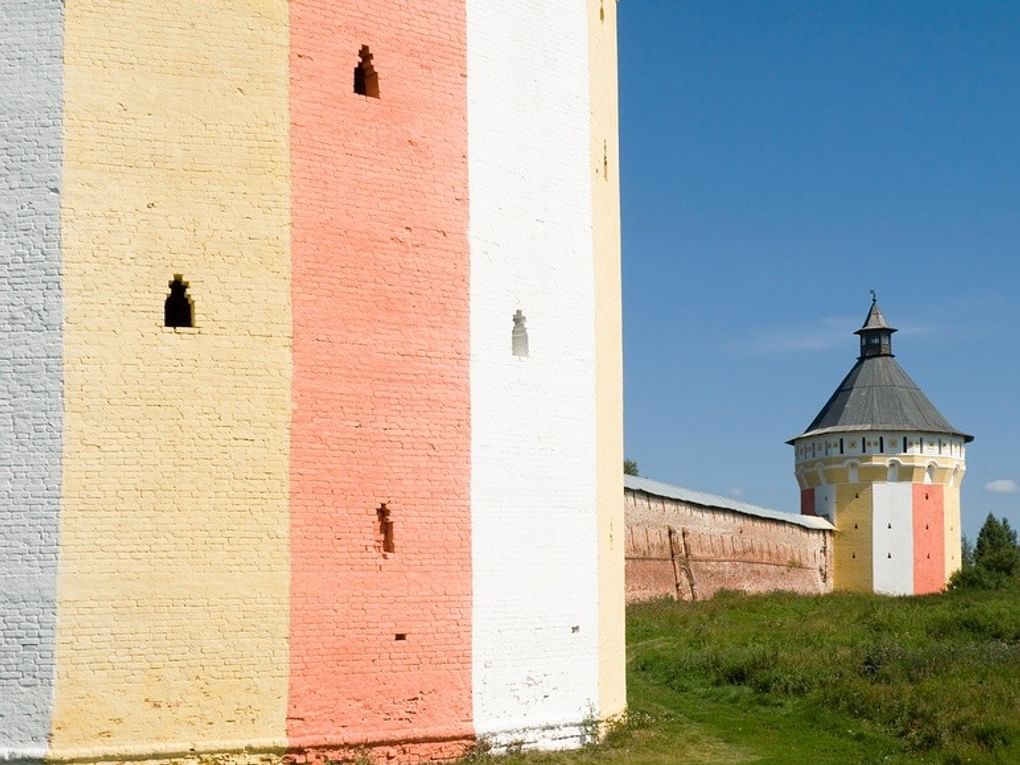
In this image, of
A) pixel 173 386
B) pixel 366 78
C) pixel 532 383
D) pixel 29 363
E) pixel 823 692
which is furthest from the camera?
pixel 823 692

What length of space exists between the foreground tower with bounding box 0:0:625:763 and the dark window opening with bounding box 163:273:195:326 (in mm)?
46

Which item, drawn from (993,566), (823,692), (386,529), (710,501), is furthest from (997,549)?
(386,529)

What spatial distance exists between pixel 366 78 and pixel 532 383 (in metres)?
3.38

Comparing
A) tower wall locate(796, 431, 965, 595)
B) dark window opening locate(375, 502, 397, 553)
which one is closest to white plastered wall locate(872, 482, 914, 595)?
tower wall locate(796, 431, 965, 595)

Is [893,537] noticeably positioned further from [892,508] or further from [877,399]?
[877,399]

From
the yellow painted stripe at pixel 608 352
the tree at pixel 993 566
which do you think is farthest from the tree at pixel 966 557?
the yellow painted stripe at pixel 608 352

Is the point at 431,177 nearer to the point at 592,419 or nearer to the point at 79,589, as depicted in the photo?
the point at 592,419

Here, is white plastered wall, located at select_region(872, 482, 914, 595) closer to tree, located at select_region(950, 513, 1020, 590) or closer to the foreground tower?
tree, located at select_region(950, 513, 1020, 590)

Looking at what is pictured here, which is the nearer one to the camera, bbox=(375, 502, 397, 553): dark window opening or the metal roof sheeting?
bbox=(375, 502, 397, 553): dark window opening

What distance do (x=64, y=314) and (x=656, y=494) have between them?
901 inches

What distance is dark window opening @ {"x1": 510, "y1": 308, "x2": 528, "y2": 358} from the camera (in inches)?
536

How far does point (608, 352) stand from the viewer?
15016mm

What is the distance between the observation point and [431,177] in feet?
42.8

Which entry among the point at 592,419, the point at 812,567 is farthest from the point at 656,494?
the point at 592,419
